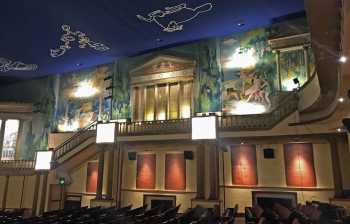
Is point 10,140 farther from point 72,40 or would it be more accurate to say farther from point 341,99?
point 341,99

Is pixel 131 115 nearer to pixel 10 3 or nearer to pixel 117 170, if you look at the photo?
pixel 117 170

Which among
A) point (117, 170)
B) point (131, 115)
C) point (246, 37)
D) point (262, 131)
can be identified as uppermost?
point (246, 37)

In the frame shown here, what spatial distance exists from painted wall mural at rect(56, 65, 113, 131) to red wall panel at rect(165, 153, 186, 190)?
14.1ft

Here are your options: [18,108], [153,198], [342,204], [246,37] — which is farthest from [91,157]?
[342,204]

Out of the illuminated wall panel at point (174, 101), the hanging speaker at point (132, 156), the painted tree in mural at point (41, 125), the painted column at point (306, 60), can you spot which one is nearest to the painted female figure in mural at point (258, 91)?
the painted column at point (306, 60)

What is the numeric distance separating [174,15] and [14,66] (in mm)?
9068

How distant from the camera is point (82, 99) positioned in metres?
14.5

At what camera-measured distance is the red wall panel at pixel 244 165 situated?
1008 centimetres

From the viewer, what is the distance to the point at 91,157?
1269cm

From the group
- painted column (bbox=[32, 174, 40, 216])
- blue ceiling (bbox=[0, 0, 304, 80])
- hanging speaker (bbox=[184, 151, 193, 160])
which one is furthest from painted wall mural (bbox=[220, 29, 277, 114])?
painted column (bbox=[32, 174, 40, 216])

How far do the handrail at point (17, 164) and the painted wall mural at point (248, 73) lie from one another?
9692 mm

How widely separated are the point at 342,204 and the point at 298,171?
167 cm

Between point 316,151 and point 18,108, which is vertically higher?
point 18,108

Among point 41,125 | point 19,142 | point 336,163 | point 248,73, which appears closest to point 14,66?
point 41,125
